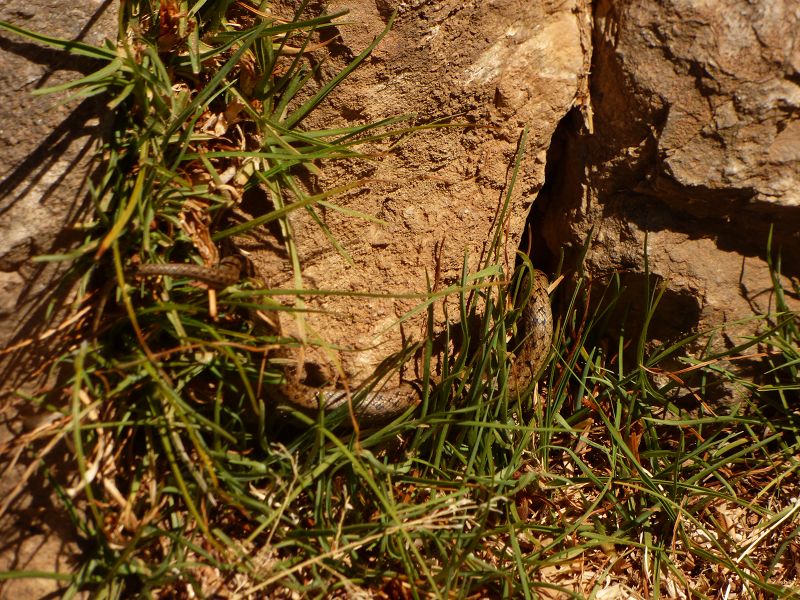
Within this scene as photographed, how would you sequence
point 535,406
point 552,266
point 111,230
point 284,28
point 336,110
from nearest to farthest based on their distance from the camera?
point 111,230, point 284,28, point 336,110, point 535,406, point 552,266

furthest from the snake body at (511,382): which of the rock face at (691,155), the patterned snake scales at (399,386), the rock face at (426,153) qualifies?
the rock face at (691,155)

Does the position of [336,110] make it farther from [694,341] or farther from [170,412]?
[694,341]

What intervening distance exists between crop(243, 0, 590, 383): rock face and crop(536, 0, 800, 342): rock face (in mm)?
181

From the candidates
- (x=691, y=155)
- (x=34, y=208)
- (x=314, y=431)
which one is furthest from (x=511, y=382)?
(x=34, y=208)

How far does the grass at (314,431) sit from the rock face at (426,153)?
0.38 feet

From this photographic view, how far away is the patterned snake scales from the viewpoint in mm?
2441

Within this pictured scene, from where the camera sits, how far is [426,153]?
2.83 metres

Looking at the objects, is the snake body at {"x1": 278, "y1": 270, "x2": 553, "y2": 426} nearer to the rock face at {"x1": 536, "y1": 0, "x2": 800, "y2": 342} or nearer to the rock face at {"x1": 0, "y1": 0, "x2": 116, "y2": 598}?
the rock face at {"x1": 536, "y1": 0, "x2": 800, "y2": 342}

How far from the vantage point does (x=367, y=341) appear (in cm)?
287

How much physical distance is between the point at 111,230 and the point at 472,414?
1.39 meters

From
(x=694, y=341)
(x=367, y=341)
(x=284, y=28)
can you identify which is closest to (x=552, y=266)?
(x=694, y=341)

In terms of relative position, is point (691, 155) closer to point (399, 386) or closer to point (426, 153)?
point (426, 153)

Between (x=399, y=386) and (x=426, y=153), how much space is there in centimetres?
89

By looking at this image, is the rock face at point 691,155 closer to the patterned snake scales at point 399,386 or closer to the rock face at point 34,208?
the patterned snake scales at point 399,386
